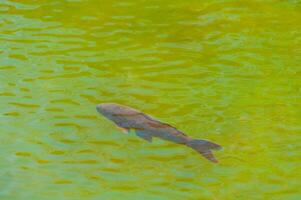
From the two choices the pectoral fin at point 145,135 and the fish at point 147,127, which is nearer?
the fish at point 147,127

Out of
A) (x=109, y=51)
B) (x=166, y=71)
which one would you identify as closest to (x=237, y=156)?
(x=166, y=71)

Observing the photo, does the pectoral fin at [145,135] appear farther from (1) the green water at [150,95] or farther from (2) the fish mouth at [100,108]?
(2) the fish mouth at [100,108]

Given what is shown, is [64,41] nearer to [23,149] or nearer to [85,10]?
[85,10]

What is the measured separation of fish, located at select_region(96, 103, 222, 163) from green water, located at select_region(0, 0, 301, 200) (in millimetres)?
95

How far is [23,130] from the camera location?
23.4ft

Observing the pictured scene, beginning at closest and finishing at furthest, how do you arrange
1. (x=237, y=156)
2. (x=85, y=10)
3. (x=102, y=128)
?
(x=237, y=156), (x=102, y=128), (x=85, y=10)

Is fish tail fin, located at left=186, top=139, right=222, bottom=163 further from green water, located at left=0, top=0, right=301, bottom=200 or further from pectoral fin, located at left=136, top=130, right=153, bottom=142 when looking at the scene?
pectoral fin, located at left=136, top=130, right=153, bottom=142

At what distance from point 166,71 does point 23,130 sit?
1895 mm

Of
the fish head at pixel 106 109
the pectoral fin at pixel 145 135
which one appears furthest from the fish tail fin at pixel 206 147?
the fish head at pixel 106 109

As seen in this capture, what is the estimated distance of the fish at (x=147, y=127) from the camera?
6.48 m

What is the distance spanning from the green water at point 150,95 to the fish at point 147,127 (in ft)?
0.31

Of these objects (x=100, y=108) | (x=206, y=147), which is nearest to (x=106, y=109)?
(x=100, y=108)

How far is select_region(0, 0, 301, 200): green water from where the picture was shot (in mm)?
6301

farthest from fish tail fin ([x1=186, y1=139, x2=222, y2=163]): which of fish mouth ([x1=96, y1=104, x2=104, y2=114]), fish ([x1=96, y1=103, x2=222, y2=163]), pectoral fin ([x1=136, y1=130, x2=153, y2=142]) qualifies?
fish mouth ([x1=96, y1=104, x2=104, y2=114])
